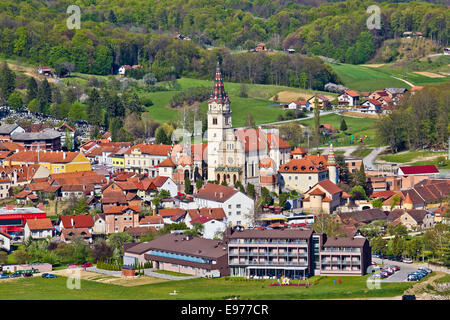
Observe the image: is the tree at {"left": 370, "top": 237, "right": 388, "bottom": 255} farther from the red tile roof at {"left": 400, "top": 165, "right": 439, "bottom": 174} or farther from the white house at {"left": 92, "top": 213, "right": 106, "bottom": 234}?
the red tile roof at {"left": 400, "top": 165, "right": 439, "bottom": 174}

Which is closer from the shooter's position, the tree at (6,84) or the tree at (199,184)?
the tree at (199,184)

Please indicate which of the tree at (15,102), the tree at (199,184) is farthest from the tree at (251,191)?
the tree at (15,102)

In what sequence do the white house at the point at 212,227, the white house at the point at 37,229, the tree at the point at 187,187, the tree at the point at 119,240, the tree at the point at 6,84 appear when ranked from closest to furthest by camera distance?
1. the tree at the point at 119,240
2. the white house at the point at 212,227
3. the white house at the point at 37,229
4. the tree at the point at 187,187
5. the tree at the point at 6,84

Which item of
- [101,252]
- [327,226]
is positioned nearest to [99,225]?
[101,252]

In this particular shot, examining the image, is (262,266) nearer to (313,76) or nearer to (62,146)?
(62,146)

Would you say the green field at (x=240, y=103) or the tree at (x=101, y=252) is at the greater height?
the green field at (x=240, y=103)

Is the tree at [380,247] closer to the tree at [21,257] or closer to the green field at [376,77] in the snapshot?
the tree at [21,257]

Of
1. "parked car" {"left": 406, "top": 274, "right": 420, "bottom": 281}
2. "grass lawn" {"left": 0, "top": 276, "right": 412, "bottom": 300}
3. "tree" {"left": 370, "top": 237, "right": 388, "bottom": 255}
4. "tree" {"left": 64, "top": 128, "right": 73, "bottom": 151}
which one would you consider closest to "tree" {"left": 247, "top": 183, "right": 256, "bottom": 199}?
"tree" {"left": 370, "top": 237, "right": 388, "bottom": 255}

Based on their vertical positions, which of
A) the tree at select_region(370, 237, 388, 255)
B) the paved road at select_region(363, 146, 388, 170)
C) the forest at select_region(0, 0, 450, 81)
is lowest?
the tree at select_region(370, 237, 388, 255)
